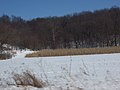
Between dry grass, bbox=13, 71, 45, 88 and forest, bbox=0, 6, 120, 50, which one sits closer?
dry grass, bbox=13, 71, 45, 88

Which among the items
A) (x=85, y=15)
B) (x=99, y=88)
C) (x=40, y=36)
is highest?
(x=85, y=15)

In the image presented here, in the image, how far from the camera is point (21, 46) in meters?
70.2

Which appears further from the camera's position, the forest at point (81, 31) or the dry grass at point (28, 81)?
the forest at point (81, 31)

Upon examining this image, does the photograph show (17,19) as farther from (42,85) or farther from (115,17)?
(42,85)

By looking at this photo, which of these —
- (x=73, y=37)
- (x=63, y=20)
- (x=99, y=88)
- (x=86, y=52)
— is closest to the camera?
(x=99, y=88)

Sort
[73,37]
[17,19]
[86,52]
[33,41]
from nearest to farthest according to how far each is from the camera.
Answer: [86,52] → [33,41] → [73,37] → [17,19]

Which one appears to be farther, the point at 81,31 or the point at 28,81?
the point at 81,31

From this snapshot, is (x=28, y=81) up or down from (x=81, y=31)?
down

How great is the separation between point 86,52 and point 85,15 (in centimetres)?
7683

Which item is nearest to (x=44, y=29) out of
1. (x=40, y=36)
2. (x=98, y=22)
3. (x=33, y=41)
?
(x=40, y=36)

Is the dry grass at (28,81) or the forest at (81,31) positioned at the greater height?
the forest at (81,31)

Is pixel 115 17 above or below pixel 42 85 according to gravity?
above

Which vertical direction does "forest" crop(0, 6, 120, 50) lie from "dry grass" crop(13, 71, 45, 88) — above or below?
above

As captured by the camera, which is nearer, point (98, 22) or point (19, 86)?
point (19, 86)
